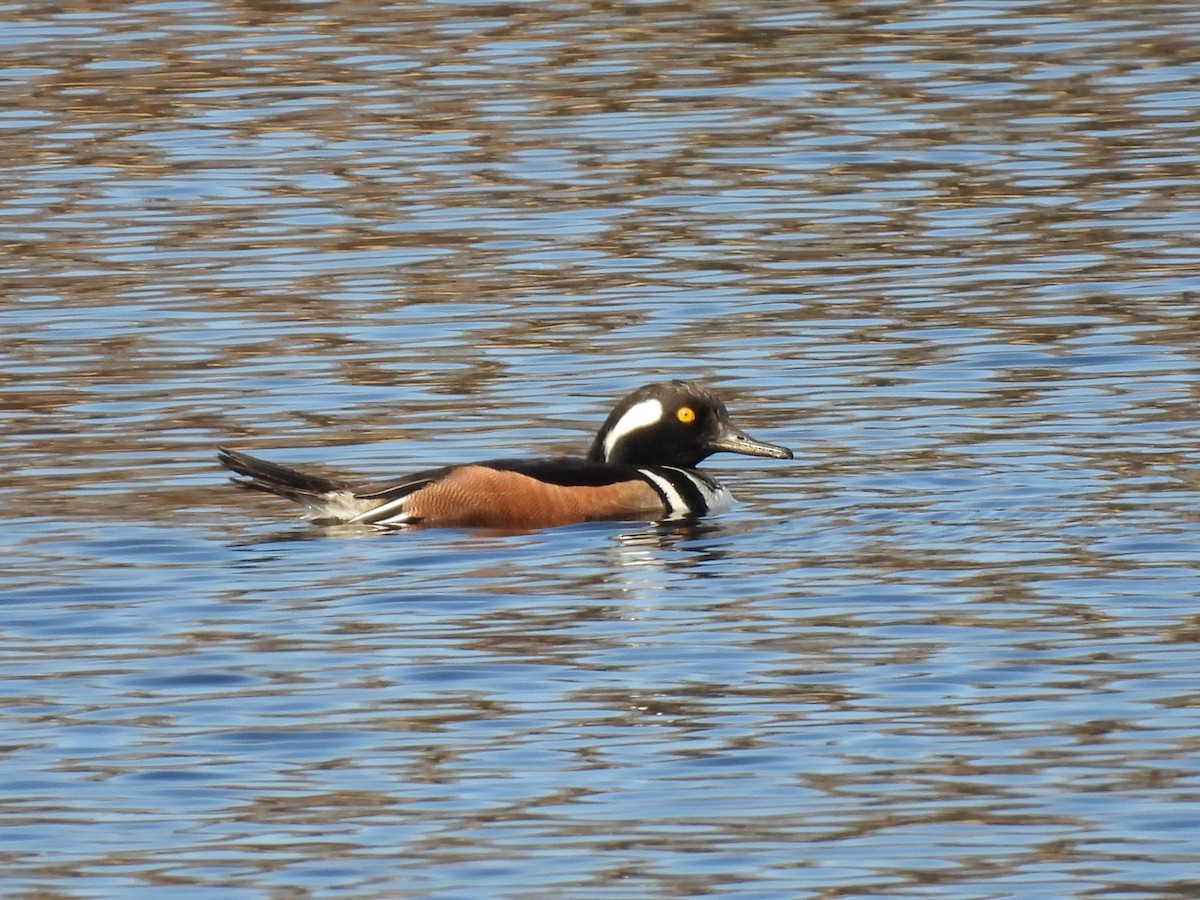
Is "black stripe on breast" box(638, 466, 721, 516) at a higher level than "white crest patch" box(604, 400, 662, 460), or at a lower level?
lower

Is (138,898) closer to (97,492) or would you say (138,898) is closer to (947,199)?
(97,492)

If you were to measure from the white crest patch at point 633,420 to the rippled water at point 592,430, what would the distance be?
62 cm

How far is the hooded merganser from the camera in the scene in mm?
12078

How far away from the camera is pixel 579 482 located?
1241 cm

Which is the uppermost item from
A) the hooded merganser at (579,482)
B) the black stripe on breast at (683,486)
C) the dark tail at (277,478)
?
the dark tail at (277,478)

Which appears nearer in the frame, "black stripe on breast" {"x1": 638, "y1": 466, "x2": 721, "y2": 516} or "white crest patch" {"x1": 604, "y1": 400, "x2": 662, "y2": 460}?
"black stripe on breast" {"x1": 638, "y1": 466, "x2": 721, "y2": 516}

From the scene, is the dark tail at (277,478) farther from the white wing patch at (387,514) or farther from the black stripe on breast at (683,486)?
the black stripe on breast at (683,486)

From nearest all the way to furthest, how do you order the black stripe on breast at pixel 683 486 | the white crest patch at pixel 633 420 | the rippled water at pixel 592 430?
1. the rippled water at pixel 592 430
2. the black stripe on breast at pixel 683 486
3. the white crest patch at pixel 633 420

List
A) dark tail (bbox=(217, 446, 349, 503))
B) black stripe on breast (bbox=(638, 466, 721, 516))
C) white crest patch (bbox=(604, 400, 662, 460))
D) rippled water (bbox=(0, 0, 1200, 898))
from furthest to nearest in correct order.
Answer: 1. white crest patch (bbox=(604, 400, 662, 460))
2. black stripe on breast (bbox=(638, 466, 721, 516))
3. dark tail (bbox=(217, 446, 349, 503))
4. rippled water (bbox=(0, 0, 1200, 898))

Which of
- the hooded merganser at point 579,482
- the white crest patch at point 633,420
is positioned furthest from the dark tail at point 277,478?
the white crest patch at point 633,420

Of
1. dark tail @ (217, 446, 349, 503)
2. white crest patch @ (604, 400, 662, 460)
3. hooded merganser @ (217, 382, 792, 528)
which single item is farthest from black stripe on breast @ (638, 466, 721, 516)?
dark tail @ (217, 446, 349, 503)

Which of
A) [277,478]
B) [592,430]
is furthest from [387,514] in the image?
[592,430]

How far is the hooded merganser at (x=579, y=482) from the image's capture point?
12078 millimetres

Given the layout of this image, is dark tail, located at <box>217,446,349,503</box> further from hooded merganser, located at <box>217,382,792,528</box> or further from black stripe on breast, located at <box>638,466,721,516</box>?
black stripe on breast, located at <box>638,466,721,516</box>
